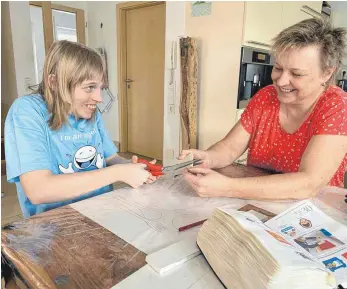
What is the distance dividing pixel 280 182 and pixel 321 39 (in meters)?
0.52

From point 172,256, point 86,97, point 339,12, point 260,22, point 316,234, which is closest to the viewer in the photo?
point 172,256

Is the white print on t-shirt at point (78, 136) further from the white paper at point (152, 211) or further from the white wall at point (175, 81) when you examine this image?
the white wall at point (175, 81)

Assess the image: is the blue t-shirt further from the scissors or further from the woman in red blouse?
the woman in red blouse

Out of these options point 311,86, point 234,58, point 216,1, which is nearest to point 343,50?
point 311,86

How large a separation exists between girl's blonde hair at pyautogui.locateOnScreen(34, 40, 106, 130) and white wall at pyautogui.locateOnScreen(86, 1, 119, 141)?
3.03 m

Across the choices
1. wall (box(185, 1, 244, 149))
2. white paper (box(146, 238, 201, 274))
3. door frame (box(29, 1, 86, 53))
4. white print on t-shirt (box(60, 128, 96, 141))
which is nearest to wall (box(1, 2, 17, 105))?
door frame (box(29, 1, 86, 53))

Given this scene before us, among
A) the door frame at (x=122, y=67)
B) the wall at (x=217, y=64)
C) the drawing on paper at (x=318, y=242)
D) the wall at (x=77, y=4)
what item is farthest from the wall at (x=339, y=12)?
the drawing on paper at (x=318, y=242)

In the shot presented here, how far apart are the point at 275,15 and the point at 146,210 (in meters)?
2.53

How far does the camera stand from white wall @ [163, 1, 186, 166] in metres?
2.74

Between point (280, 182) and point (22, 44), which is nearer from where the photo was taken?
point (280, 182)

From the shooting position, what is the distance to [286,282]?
0.41 meters

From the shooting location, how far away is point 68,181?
0.83 m

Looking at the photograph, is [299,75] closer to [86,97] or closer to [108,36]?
[86,97]

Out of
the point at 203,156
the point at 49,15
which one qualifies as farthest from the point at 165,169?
the point at 49,15
